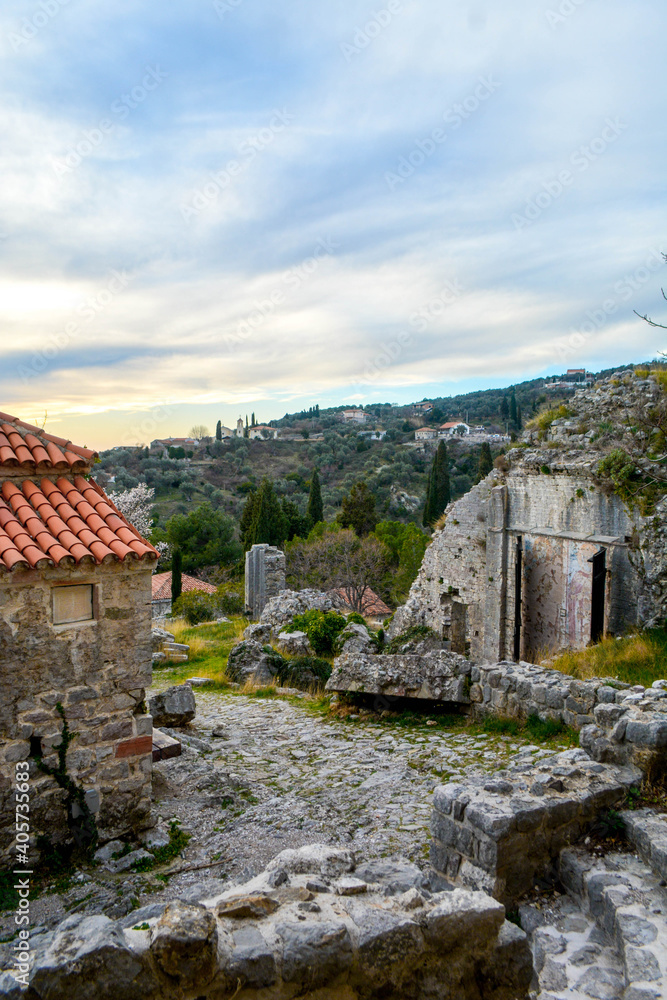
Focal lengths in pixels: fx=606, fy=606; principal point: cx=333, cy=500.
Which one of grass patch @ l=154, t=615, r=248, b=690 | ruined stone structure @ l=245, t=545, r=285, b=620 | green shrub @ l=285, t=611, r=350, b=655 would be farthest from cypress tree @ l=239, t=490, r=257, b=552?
green shrub @ l=285, t=611, r=350, b=655

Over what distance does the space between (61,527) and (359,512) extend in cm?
3491

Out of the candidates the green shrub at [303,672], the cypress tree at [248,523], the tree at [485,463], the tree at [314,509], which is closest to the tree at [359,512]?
the tree at [314,509]

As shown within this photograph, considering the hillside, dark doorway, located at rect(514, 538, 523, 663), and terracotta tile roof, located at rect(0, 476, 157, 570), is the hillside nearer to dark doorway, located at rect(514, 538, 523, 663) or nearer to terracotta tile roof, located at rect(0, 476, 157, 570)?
dark doorway, located at rect(514, 538, 523, 663)

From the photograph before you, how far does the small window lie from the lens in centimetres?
516

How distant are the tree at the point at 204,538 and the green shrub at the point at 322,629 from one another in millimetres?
26814

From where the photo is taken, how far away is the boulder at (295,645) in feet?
46.7

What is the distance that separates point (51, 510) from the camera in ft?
18.3

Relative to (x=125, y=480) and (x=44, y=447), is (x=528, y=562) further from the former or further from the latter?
(x=125, y=480)

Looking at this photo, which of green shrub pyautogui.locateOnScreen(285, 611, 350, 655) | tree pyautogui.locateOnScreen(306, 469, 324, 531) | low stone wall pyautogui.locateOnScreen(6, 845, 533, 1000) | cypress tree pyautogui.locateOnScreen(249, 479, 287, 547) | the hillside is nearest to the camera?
low stone wall pyautogui.locateOnScreen(6, 845, 533, 1000)

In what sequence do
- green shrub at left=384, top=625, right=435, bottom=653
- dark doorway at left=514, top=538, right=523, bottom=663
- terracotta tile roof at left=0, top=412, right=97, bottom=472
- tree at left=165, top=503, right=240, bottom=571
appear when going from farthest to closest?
tree at left=165, top=503, right=240, bottom=571, dark doorway at left=514, top=538, right=523, bottom=663, green shrub at left=384, top=625, right=435, bottom=653, terracotta tile roof at left=0, top=412, right=97, bottom=472

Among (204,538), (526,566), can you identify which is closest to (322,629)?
(526,566)

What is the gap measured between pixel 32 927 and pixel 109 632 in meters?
2.16

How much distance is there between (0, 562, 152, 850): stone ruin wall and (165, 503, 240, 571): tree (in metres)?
36.2

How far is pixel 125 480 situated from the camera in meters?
50.0
